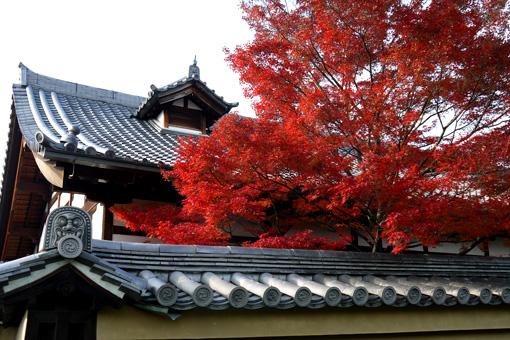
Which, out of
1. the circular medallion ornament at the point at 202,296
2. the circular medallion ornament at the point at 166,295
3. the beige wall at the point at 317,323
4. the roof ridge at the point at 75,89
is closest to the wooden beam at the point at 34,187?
the roof ridge at the point at 75,89

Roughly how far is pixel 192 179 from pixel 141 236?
100 inches

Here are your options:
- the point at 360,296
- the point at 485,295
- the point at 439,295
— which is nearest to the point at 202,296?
the point at 360,296

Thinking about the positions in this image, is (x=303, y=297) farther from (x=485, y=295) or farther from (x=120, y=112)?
(x=120, y=112)

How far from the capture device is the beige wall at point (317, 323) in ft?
17.0

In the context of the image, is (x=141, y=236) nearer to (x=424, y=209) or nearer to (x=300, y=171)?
(x=300, y=171)

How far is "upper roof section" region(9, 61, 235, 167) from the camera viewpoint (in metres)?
11.2

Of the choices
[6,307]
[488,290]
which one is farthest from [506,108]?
[6,307]

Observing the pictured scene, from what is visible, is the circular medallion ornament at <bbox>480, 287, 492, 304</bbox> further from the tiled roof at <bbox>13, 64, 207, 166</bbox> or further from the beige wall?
the tiled roof at <bbox>13, 64, 207, 166</bbox>

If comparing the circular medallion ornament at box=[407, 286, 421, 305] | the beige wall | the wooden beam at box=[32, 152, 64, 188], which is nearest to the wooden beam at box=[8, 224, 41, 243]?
the wooden beam at box=[32, 152, 64, 188]

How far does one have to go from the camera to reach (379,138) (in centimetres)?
840

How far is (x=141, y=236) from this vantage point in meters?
9.77

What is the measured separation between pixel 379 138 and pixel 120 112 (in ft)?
30.4

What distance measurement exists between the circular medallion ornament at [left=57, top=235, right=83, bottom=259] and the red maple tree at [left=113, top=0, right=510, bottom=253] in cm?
316

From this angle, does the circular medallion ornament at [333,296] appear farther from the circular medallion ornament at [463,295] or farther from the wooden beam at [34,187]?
the wooden beam at [34,187]
